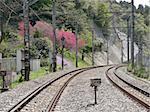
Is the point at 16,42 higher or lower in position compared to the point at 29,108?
higher

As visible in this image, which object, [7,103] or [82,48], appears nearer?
[7,103]

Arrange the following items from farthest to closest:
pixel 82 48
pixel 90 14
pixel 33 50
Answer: pixel 90 14 → pixel 82 48 → pixel 33 50

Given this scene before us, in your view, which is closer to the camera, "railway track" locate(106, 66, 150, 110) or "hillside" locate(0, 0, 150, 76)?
"railway track" locate(106, 66, 150, 110)

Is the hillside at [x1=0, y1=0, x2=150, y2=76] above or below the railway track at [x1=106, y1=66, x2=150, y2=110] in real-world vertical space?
above

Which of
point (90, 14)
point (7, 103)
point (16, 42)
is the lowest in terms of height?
point (7, 103)

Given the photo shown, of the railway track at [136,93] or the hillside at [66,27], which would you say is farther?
the hillside at [66,27]

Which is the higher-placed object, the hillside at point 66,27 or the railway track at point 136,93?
the hillside at point 66,27

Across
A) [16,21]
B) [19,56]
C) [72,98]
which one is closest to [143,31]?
[16,21]

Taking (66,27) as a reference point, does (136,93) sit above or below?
below

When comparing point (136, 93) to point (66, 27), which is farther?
point (66, 27)

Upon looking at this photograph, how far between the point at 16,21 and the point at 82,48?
72.4 feet

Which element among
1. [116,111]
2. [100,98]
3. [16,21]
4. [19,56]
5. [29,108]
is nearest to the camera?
[116,111]

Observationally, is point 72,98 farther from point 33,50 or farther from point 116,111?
point 33,50

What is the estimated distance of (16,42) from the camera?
60438mm
